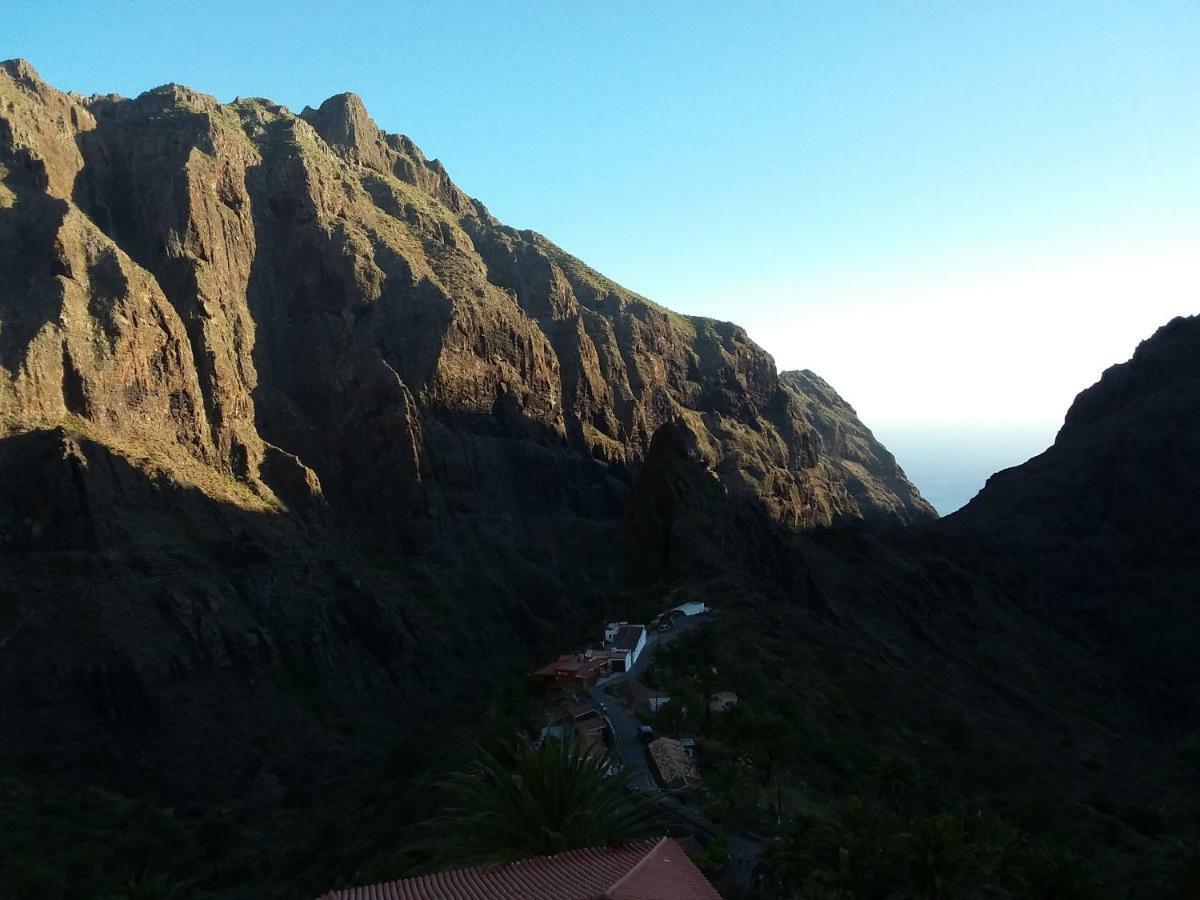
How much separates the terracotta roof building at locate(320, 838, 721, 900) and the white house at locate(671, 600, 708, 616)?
54.7 metres

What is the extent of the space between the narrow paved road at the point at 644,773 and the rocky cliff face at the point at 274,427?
129ft

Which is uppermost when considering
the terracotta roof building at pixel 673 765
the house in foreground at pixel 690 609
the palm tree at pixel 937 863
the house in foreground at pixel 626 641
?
the house in foreground at pixel 690 609

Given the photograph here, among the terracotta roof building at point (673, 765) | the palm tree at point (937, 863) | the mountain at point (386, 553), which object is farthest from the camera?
the mountain at point (386, 553)

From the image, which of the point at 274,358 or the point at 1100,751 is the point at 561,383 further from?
the point at 1100,751

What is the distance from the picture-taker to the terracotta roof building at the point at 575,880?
17875 millimetres

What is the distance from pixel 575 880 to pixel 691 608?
59078 millimetres

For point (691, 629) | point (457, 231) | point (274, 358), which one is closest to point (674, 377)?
point (457, 231)

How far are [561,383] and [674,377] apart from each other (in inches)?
1486

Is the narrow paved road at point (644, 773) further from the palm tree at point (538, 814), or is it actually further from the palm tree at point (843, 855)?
the palm tree at point (538, 814)

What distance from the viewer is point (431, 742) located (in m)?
67.1

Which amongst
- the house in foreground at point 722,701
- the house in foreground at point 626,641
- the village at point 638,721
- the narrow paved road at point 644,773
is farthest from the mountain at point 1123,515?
the narrow paved road at point 644,773

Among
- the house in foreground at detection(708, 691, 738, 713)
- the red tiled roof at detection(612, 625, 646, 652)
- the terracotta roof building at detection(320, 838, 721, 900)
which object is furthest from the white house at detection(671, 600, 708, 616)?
the terracotta roof building at detection(320, 838, 721, 900)

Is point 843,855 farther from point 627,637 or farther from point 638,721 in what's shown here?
point 627,637

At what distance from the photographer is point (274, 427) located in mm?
125625
